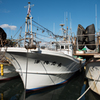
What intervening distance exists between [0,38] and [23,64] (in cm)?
249

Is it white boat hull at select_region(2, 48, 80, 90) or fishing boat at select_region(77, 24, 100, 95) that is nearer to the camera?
fishing boat at select_region(77, 24, 100, 95)

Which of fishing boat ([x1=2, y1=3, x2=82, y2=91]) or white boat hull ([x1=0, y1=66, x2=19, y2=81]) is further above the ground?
fishing boat ([x1=2, y1=3, x2=82, y2=91])

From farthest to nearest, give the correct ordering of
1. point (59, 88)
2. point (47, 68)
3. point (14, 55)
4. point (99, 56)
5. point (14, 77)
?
point (14, 77)
point (59, 88)
point (47, 68)
point (14, 55)
point (99, 56)

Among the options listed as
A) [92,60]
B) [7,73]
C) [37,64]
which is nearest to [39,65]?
[37,64]

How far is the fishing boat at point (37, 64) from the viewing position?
24.8 feet

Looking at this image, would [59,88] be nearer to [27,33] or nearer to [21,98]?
[21,98]

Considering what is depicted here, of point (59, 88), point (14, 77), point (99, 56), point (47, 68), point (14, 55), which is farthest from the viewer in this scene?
point (14, 77)

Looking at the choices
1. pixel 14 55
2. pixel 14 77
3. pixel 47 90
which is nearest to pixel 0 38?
pixel 14 55

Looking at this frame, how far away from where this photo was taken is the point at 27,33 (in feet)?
24.9

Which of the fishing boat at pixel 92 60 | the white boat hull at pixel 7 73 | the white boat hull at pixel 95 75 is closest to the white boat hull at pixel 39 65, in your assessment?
the fishing boat at pixel 92 60

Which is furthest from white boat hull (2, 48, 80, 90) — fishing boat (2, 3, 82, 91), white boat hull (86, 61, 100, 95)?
white boat hull (86, 61, 100, 95)

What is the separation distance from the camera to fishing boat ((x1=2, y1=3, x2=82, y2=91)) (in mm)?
7559

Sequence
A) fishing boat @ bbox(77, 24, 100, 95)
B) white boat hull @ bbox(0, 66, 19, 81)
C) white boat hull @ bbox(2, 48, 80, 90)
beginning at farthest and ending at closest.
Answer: white boat hull @ bbox(0, 66, 19, 81), white boat hull @ bbox(2, 48, 80, 90), fishing boat @ bbox(77, 24, 100, 95)

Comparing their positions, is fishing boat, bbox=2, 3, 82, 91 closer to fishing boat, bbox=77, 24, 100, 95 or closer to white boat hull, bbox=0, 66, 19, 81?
fishing boat, bbox=77, 24, 100, 95
